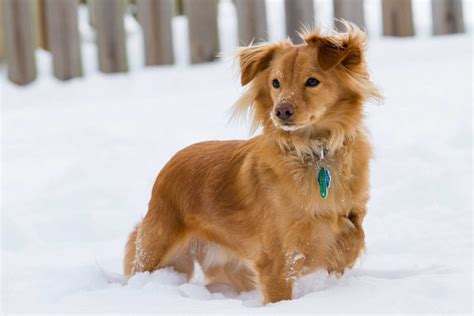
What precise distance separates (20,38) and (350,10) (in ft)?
9.42

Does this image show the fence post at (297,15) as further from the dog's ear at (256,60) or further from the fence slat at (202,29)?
the dog's ear at (256,60)

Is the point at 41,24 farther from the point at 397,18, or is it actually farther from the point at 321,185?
the point at 321,185

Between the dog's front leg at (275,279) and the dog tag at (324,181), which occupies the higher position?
the dog tag at (324,181)

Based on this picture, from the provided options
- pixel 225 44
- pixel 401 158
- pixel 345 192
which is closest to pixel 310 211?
pixel 345 192

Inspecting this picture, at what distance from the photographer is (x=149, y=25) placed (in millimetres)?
7281

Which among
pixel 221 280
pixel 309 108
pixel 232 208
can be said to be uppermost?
pixel 309 108

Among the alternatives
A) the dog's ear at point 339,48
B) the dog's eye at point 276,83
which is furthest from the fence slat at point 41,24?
the dog's ear at point 339,48

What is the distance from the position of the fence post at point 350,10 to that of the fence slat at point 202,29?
105 cm

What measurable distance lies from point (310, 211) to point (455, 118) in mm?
3113

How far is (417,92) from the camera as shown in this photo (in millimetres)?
6992

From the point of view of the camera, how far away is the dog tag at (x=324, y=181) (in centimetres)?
369

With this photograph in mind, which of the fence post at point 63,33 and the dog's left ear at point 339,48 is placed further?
the fence post at point 63,33

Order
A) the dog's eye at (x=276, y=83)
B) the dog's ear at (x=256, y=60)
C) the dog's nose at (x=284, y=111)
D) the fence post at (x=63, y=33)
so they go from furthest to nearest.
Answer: the fence post at (x=63, y=33) → the dog's ear at (x=256, y=60) → the dog's eye at (x=276, y=83) → the dog's nose at (x=284, y=111)

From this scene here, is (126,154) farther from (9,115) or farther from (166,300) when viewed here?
(166,300)
